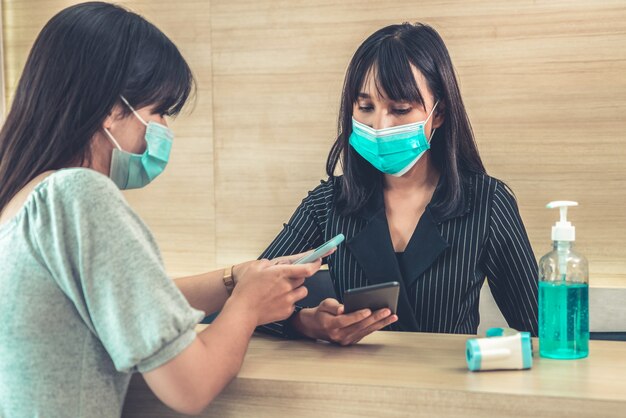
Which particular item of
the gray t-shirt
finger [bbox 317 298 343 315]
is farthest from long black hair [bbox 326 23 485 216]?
the gray t-shirt

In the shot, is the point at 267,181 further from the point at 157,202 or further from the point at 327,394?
the point at 327,394

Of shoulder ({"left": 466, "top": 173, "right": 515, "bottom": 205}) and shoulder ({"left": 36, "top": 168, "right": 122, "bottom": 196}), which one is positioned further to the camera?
shoulder ({"left": 466, "top": 173, "right": 515, "bottom": 205})

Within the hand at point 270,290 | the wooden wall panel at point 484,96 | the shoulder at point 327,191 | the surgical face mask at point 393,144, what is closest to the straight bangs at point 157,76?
the hand at point 270,290

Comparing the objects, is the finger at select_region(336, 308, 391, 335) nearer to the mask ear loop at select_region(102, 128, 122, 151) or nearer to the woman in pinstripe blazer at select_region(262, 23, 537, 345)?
the woman in pinstripe blazer at select_region(262, 23, 537, 345)

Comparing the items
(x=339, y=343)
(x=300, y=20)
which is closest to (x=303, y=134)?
(x=300, y=20)

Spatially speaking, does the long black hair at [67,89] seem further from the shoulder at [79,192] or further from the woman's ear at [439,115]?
the woman's ear at [439,115]

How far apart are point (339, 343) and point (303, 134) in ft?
4.58

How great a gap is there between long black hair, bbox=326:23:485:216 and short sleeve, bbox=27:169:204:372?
932 mm

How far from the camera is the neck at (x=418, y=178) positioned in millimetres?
1890

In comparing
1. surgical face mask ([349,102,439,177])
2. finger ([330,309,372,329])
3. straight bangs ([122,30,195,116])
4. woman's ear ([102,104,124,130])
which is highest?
straight bangs ([122,30,195,116])

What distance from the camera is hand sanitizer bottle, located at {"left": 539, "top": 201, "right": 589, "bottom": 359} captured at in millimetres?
1251

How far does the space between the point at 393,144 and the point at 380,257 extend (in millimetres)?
278

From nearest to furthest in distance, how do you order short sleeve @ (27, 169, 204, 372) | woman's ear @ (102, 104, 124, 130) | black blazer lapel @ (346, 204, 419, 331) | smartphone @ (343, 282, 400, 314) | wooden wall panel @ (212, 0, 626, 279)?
short sleeve @ (27, 169, 204, 372)
woman's ear @ (102, 104, 124, 130)
smartphone @ (343, 282, 400, 314)
black blazer lapel @ (346, 204, 419, 331)
wooden wall panel @ (212, 0, 626, 279)

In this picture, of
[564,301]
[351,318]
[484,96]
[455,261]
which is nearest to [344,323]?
[351,318]
